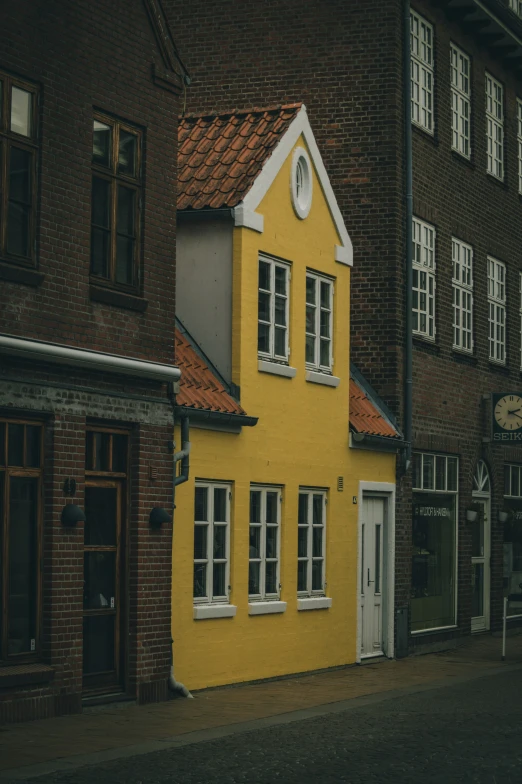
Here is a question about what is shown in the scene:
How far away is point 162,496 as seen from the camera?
52.5 feet

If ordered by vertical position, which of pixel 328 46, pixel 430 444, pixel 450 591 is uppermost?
pixel 328 46

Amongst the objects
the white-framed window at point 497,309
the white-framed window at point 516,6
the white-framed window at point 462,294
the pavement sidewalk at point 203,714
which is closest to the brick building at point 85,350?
the pavement sidewalk at point 203,714

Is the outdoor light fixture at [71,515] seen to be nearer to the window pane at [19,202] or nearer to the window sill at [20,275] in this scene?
the window sill at [20,275]

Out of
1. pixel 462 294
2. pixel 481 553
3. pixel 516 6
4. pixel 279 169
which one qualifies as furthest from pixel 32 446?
pixel 516 6

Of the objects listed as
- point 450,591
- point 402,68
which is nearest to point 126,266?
point 402,68

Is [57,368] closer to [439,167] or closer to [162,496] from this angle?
[162,496]

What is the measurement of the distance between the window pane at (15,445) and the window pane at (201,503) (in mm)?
3379

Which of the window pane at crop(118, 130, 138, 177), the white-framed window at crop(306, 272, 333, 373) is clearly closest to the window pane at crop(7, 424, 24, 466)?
the window pane at crop(118, 130, 138, 177)

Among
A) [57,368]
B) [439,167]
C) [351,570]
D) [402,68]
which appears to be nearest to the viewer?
[57,368]

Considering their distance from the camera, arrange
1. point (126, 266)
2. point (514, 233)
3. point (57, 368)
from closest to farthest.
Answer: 1. point (57, 368)
2. point (126, 266)
3. point (514, 233)

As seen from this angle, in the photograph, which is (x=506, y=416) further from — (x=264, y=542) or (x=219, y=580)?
(x=219, y=580)

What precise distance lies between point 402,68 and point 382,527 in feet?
22.7

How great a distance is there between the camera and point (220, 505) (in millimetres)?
17688

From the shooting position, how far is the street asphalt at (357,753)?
10.9 meters
